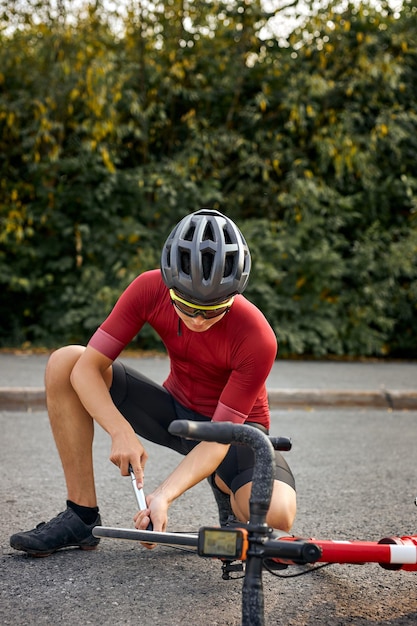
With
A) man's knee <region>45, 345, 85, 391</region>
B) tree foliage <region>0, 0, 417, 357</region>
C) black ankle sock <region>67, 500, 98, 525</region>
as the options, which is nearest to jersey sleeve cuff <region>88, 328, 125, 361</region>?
man's knee <region>45, 345, 85, 391</region>

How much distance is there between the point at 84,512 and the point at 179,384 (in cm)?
68

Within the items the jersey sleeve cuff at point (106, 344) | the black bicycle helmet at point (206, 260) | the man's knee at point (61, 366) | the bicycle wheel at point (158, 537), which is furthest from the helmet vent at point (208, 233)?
the bicycle wheel at point (158, 537)

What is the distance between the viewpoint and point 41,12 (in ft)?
35.9

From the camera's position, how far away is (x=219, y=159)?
38.0ft

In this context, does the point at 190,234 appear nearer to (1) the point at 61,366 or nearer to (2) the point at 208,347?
(2) the point at 208,347

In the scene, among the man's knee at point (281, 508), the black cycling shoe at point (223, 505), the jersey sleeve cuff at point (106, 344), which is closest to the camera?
the man's knee at point (281, 508)

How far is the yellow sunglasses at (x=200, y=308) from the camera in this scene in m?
2.94

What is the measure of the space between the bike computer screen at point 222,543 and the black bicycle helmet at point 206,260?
947 millimetres

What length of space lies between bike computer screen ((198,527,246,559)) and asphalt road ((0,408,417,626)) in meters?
0.63

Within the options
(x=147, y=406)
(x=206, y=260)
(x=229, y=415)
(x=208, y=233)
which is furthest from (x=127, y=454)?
(x=208, y=233)

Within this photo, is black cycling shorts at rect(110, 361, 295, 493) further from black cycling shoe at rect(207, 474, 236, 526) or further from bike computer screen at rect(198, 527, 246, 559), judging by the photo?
bike computer screen at rect(198, 527, 246, 559)

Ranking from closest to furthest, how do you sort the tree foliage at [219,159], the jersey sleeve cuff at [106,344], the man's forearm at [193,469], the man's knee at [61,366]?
the man's forearm at [193,469]
the jersey sleeve cuff at [106,344]
the man's knee at [61,366]
the tree foliage at [219,159]

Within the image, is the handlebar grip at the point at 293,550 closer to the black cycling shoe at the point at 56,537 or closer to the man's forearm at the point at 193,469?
the man's forearm at the point at 193,469

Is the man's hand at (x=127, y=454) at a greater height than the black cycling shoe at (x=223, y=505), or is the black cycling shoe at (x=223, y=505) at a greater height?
the man's hand at (x=127, y=454)
